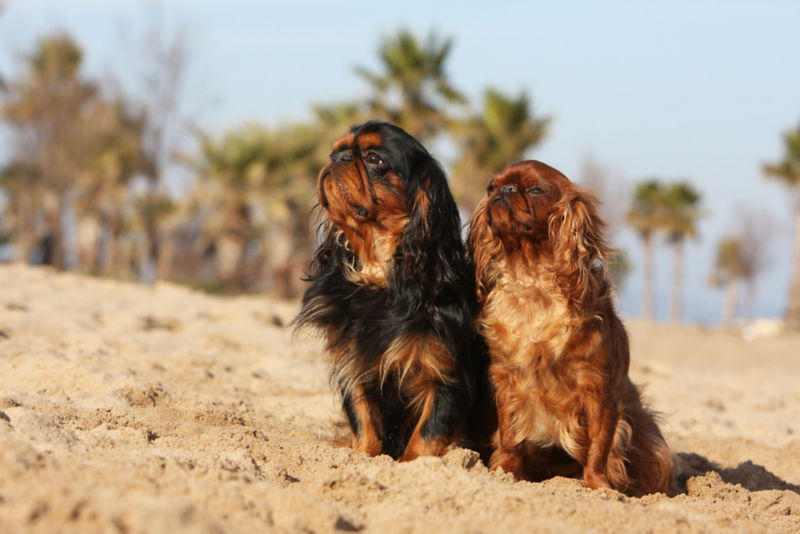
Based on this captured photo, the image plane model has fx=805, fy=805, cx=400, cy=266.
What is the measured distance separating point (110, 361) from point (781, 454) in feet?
14.9

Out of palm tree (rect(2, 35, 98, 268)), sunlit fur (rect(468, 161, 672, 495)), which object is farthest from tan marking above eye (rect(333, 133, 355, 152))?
palm tree (rect(2, 35, 98, 268))

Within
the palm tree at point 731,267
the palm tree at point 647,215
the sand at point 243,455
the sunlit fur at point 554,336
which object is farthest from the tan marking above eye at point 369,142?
the palm tree at point 731,267

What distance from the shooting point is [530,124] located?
82.4 ft

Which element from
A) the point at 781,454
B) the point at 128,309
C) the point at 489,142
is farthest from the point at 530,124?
the point at 781,454

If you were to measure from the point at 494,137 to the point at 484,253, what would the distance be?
21.6 metres

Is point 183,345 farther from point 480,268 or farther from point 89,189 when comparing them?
point 89,189

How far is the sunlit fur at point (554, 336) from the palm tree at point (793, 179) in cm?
2460

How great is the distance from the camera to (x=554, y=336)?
357 centimetres

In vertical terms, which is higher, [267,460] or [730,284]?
[730,284]

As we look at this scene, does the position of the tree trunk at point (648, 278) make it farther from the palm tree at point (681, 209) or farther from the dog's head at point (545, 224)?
the dog's head at point (545, 224)

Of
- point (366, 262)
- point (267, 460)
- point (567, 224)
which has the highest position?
point (567, 224)

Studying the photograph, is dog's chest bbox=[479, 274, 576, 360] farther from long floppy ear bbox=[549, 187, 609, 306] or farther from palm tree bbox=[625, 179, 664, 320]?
palm tree bbox=[625, 179, 664, 320]

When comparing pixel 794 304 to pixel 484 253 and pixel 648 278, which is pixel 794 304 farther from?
pixel 484 253

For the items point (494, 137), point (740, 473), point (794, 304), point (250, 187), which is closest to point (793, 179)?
point (794, 304)
